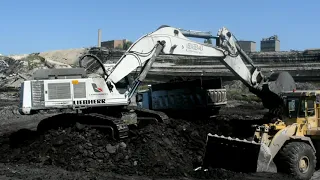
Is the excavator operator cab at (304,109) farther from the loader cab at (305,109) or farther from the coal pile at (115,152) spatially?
the coal pile at (115,152)

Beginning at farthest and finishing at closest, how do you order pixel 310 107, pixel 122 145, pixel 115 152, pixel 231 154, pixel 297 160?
1. pixel 122 145
2. pixel 115 152
3. pixel 310 107
4. pixel 231 154
5. pixel 297 160

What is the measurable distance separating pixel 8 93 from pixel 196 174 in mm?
22989

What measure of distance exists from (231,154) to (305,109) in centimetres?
200

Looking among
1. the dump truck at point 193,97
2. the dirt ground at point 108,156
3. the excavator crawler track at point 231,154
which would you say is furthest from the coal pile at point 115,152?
the dump truck at point 193,97

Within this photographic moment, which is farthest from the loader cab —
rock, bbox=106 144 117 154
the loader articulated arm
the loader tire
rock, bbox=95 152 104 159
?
rock, bbox=95 152 104 159

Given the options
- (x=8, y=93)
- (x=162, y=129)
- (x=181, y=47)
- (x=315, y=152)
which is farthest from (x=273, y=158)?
(x=8, y=93)

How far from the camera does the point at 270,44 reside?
182ft

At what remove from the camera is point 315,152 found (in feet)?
33.2

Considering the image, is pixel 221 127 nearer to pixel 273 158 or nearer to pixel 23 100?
pixel 273 158

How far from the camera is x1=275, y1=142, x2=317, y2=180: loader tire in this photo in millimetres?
9289

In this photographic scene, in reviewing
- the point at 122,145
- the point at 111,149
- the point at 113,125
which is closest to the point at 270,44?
the point at 113,125

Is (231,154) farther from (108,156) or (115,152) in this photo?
(108,156)

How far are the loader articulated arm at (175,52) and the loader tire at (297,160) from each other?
397 cm

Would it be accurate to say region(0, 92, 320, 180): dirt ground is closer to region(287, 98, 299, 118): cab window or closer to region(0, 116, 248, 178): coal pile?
region(0, 116, 248, 178): coal pile
